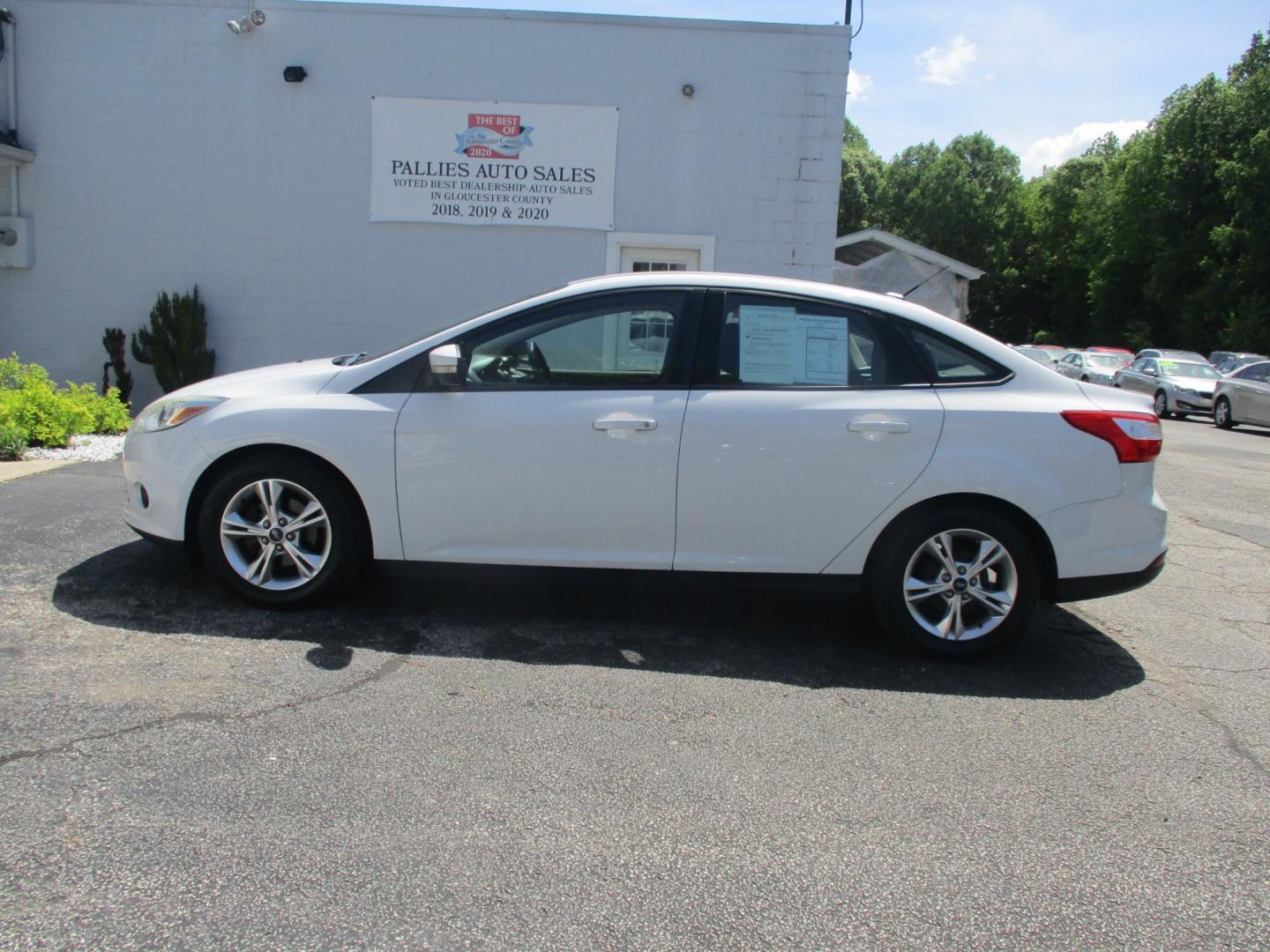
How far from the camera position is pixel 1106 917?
8.61 ft

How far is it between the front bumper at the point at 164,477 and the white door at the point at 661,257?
703 cm

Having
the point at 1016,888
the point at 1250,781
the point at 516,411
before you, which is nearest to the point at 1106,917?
the point at 1016,888

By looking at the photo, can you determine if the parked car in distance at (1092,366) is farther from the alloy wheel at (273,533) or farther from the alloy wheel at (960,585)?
the alloy wheel at (273,533)

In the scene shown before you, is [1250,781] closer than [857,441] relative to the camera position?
Yes

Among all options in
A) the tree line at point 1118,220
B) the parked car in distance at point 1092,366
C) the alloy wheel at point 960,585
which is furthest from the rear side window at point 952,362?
the tree line at point 1118,220

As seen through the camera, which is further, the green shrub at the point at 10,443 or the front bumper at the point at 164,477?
the green shrub at the point at 10,443

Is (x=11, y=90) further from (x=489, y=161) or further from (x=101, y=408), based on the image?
(x=489, y=161)

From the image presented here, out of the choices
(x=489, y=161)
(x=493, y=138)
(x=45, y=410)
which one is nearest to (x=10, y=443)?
(x=45, y=410)

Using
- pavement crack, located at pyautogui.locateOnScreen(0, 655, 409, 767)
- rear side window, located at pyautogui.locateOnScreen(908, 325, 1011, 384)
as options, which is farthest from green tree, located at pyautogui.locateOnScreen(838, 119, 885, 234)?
pavement crack, located at pyautogui.locateOnScreen(0, 655, 409, 767)

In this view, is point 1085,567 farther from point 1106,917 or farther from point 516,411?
point 516,411

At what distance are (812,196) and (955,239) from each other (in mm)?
54959

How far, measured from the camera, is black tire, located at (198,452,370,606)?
4465 millimetres

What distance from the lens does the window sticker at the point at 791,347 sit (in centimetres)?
446

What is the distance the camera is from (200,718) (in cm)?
348
